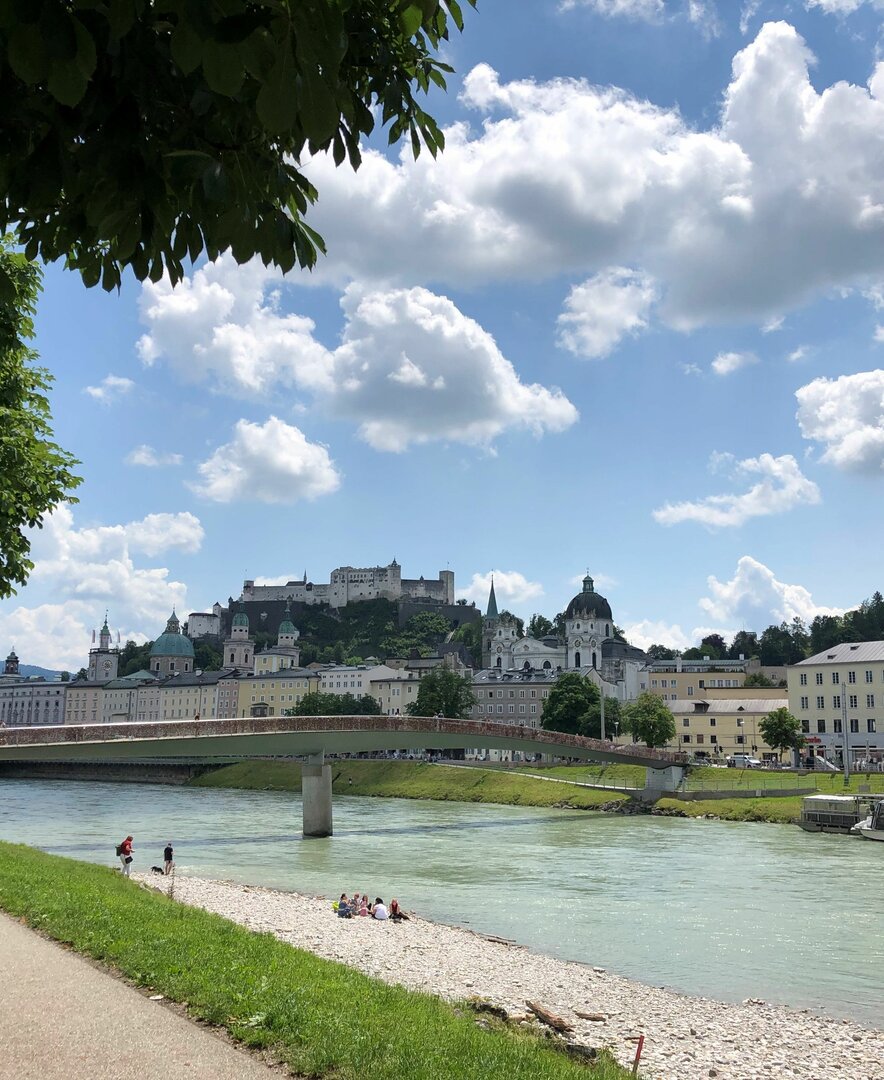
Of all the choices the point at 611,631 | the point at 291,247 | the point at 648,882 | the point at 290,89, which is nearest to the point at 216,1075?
the point at 291,247

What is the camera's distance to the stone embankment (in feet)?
42.5

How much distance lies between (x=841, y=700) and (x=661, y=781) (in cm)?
1972

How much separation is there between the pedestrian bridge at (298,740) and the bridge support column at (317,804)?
5 cm

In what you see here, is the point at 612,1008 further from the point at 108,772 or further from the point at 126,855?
the point at 108,772

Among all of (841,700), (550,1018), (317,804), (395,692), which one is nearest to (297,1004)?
(550,1018)

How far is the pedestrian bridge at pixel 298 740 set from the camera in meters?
41.3

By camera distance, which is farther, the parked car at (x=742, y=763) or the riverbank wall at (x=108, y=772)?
the riverbank wall at (x=108, y=772)

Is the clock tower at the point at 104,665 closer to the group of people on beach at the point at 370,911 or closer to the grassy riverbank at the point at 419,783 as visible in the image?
the grassy riverbank at the point at 419,783

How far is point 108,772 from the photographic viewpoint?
104m

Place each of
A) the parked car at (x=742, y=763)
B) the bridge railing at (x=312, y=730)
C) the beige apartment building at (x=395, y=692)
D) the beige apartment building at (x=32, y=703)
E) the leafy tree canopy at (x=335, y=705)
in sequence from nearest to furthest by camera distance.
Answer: the bridge railing at (x=312, y=730) < the parked car at (x=742, y=763) < the leafy tree canopy at (x=335, y=705) < the beige apartment building at (x=395, y=692) < the beige apartment building at (x=32, y=703)

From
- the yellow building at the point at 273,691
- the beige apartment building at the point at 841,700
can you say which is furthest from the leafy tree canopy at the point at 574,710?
the yellow building at the point at 273,691

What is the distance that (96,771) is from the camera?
105 m

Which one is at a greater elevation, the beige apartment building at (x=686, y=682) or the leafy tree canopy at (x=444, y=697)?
the beige apartment building at (x=686, y=682)

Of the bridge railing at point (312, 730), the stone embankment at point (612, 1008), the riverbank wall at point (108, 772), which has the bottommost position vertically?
the riverbank wall at point (108, 772)
